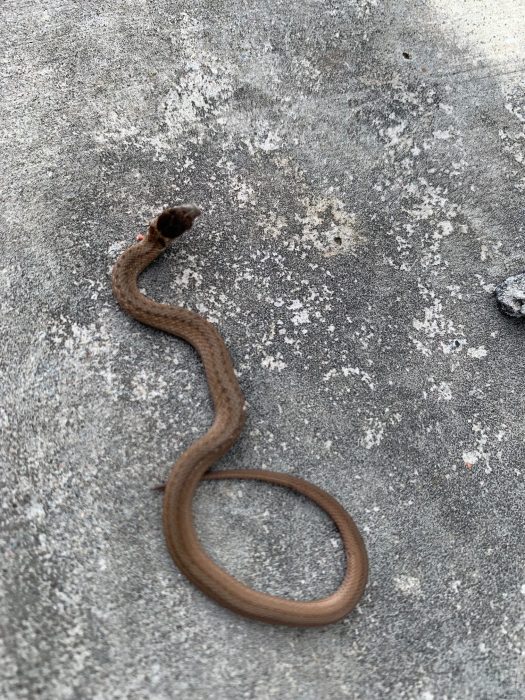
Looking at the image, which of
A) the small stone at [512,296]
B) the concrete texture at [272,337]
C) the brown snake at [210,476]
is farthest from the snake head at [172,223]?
the small stone at [512,296]

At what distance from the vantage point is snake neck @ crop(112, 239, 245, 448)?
2.23m

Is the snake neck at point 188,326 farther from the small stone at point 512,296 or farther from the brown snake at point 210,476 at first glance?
the small stone at point 512,296

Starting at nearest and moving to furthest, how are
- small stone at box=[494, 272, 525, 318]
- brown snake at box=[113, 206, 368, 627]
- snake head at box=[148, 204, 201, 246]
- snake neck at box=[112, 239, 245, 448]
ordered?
brown snake at box=[113, 206, 368, 627] → snake neck at box=[112, 239, 245, 448] → snake head at box=[148, 204, 201, 246] → small stone at box=[494, 272, 525, 318]

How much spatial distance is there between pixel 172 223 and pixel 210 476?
1.01 meters

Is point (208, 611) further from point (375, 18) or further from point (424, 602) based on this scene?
point (375, 18)

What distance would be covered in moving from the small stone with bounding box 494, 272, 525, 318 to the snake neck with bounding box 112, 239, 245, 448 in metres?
1.20

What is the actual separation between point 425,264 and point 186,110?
1276 millimetres

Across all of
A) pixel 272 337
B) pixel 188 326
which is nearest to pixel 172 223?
pixel 188 326

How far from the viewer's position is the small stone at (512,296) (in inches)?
97.5

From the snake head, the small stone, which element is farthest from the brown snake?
the small stone

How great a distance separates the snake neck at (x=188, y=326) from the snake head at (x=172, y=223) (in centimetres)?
5

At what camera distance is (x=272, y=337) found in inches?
95.7

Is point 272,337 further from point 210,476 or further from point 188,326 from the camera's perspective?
point 210,476

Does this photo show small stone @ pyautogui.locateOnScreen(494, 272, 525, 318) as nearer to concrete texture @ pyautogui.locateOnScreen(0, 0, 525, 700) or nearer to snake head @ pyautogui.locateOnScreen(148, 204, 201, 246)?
concrete texture @ pyautogui.locateOnScreen(0, 0, 525, 700)
